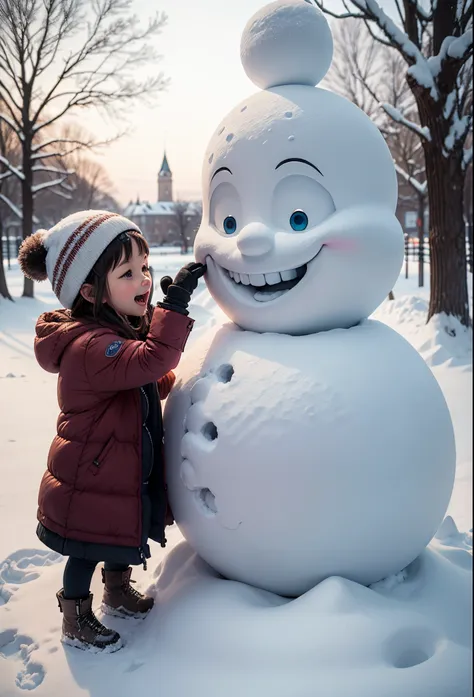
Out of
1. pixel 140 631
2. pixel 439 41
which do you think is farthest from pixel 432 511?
pixel 439 41

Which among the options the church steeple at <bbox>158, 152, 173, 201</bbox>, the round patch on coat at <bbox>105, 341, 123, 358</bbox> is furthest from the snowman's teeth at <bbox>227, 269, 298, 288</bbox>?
the church steeple at <bbox>158, 152, 173, 201</bbox>

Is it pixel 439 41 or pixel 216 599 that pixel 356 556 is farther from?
pixel 439 41

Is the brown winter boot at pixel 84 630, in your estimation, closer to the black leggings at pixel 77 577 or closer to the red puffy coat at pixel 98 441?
the black leggings at pixel 77 577

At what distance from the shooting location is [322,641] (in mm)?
1859

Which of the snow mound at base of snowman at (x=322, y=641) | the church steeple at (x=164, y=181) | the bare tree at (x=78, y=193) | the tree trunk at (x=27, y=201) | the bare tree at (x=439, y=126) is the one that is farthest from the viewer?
the bare tree at (x=78, y=193)

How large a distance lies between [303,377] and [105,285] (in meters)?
0.81

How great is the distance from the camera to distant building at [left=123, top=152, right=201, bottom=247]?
14.9 feet

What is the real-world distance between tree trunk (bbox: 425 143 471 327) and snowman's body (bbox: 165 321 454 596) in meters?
4.78

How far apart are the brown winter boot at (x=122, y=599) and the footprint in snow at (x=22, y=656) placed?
0.31 metres

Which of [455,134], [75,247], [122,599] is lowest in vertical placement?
[122,599]

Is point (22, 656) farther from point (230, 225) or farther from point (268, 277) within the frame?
point (230, 225)

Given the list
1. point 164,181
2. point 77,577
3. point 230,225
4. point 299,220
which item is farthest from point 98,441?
point 164,181

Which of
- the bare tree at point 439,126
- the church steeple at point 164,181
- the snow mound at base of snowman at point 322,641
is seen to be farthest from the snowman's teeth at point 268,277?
the bare tree at point 439,126

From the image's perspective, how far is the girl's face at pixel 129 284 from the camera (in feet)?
7.42
